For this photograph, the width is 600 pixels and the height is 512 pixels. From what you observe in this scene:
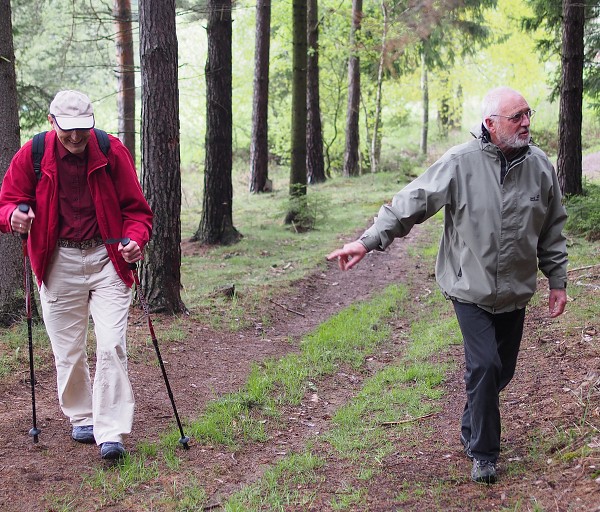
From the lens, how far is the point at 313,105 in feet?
80.0

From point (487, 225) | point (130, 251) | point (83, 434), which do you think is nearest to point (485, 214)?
point (487, 225)

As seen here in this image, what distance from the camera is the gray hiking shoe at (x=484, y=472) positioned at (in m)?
4.32

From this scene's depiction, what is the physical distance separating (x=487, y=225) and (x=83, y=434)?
3.36 m

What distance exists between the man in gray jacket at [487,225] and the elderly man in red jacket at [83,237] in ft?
5.66

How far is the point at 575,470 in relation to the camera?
13.7 ft

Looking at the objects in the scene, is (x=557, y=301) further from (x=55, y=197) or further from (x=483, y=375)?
(x=55, y=197)

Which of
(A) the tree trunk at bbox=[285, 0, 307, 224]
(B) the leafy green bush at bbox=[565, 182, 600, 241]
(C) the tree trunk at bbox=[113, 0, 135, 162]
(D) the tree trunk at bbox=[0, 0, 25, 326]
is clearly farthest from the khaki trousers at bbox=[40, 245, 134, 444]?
(C) the tree trunk at bbox=[113, 0, 135, 162]

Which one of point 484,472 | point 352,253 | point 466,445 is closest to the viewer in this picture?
point 352,253

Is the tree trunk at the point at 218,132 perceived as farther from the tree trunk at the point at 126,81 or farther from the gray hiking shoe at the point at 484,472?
the gray hiking shoe at the point at 484,472

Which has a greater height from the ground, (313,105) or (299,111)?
(313,105)

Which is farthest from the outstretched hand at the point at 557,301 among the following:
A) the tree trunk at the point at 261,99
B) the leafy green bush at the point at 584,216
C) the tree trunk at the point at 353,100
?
the tree trunk at the point at 353,100

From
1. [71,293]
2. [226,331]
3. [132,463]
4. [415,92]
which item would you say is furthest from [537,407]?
[415,92]

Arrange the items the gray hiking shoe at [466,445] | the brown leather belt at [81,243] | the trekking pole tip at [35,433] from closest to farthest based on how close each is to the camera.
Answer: the gray hiking shoe at [466,445] < the brown leather belt at [81,243] < the trekking pole tip at [35,433]

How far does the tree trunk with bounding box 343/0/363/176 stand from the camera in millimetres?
25281
